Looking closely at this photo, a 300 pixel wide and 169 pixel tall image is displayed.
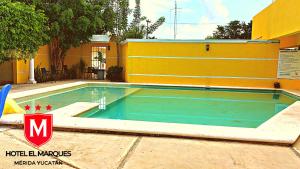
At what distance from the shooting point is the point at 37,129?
4.18m

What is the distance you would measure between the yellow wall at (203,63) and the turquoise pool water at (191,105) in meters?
1.21

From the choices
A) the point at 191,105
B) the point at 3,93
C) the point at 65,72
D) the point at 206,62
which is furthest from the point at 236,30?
the point at 3,93

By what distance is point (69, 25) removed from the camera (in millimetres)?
14781

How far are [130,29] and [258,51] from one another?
7.88 meters

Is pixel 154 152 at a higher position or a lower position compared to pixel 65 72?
lower

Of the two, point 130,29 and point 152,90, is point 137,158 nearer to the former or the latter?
point 152,90

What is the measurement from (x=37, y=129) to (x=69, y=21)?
11261 mm

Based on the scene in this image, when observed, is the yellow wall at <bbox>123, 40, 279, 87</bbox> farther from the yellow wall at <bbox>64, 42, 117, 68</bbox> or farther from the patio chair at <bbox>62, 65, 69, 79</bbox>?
the patio chair at <bbox>62, 65, 69, 79</bbox>

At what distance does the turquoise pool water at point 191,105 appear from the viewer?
25.0 ft

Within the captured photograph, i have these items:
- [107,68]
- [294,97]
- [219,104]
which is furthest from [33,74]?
[294,97]

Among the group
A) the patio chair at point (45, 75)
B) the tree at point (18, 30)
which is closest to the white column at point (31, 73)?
the patio chair at point (45, 75)

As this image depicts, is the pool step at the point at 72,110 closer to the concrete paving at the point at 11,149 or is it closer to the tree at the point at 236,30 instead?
the concrete paving at the point at 11,149

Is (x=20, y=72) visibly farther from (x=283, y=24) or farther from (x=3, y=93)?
(x=283, y=24)

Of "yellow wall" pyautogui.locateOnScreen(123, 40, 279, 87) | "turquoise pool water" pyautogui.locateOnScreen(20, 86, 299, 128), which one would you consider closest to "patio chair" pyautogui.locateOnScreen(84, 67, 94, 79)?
"yellow wall" pyautogui.locateOnScreen(123, 40, 279, 87)
